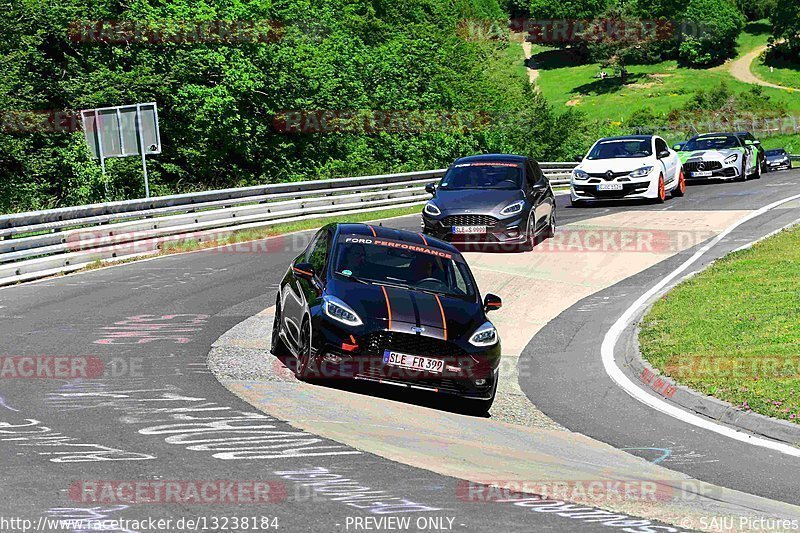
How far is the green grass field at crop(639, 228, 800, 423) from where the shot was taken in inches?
421

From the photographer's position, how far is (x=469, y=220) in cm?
1997

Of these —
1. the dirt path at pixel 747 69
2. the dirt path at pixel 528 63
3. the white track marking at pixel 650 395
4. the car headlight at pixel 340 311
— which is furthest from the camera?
the dirt path at pixel 528 63

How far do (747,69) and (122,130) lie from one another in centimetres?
12269

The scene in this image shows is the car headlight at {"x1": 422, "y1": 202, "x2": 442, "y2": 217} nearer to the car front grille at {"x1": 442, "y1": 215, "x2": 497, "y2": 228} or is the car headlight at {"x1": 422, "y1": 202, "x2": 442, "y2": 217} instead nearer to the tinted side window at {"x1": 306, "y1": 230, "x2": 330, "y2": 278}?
the car front grille at {"x1": 442, "y1": 215, "x2": 497, "y2": 228}

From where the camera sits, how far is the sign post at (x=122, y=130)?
80.6 ft

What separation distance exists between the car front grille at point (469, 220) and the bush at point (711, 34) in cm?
12672

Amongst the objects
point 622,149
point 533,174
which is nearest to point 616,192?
point 622,149

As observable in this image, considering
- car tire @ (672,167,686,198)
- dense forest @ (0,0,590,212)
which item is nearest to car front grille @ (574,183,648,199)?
car tire @ (672,167,686,198)

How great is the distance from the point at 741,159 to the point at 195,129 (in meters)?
19.2

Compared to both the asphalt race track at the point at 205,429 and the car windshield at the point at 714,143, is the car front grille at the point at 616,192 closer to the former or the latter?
the asphalt race track at the point at 205,429

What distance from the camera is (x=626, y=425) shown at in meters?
10.3

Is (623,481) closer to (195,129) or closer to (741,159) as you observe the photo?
(741,159)

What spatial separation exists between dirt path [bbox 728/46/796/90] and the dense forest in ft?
269

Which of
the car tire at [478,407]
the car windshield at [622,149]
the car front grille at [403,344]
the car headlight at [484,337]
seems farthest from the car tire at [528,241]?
the car front grille at [403,344]
